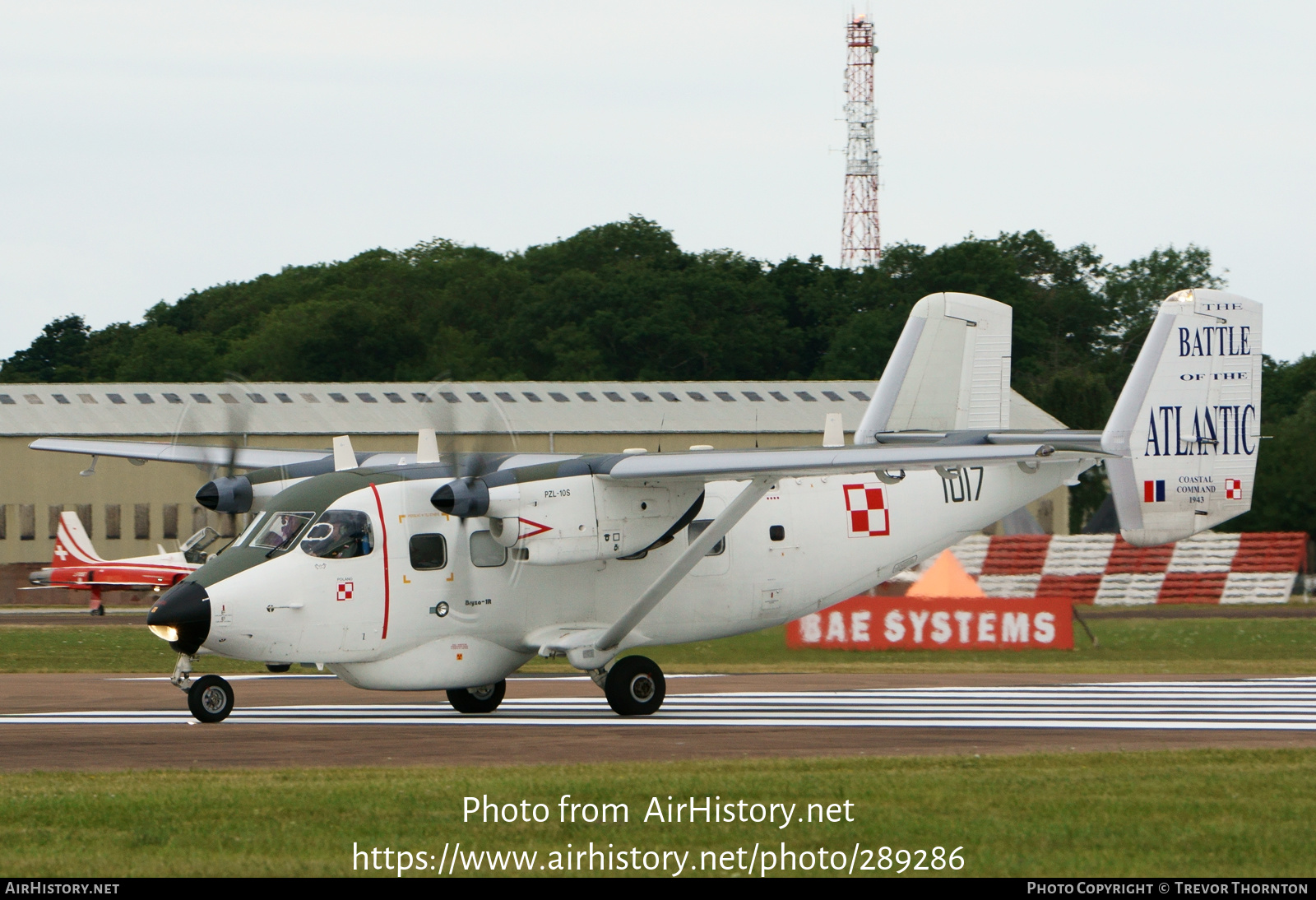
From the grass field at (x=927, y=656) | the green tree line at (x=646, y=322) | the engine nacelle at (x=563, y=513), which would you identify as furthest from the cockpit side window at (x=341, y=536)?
the green tree line at (x=646, y=322)

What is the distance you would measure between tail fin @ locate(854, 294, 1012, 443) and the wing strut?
5.45m

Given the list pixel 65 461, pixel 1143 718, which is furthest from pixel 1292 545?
pixel 65 461

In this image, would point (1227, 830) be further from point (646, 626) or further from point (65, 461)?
point (65, 461)

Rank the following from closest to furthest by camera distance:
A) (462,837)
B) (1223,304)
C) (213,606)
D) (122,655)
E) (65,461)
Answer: (462,837) → (213,606) → (1223,304) → (122,655) → (65,461)

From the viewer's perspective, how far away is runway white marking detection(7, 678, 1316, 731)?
1944cm

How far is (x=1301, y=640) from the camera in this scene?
1378 inches

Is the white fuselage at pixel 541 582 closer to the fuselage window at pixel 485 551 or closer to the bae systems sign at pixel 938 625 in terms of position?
the fuselage window at pixel 485 551

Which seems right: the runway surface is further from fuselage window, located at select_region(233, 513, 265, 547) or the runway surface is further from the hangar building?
the hangar building

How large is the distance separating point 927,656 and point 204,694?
16.9 metres

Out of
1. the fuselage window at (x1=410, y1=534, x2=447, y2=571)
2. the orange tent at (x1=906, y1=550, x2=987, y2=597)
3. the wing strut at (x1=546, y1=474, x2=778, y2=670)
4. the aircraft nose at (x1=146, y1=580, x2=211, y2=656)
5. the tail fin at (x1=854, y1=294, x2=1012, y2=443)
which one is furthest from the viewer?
the orange tent at (x1=906, y1=550, x2=987, y2=597)

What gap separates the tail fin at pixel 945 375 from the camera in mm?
25328

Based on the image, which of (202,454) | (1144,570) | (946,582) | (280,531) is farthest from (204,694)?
(1144,570)

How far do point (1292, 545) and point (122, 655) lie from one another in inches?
1378

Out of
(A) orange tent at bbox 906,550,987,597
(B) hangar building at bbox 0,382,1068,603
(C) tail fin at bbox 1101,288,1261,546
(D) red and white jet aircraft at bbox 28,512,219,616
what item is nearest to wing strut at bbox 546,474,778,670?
(C) tail fin at bbox 1101,288,1261,546
